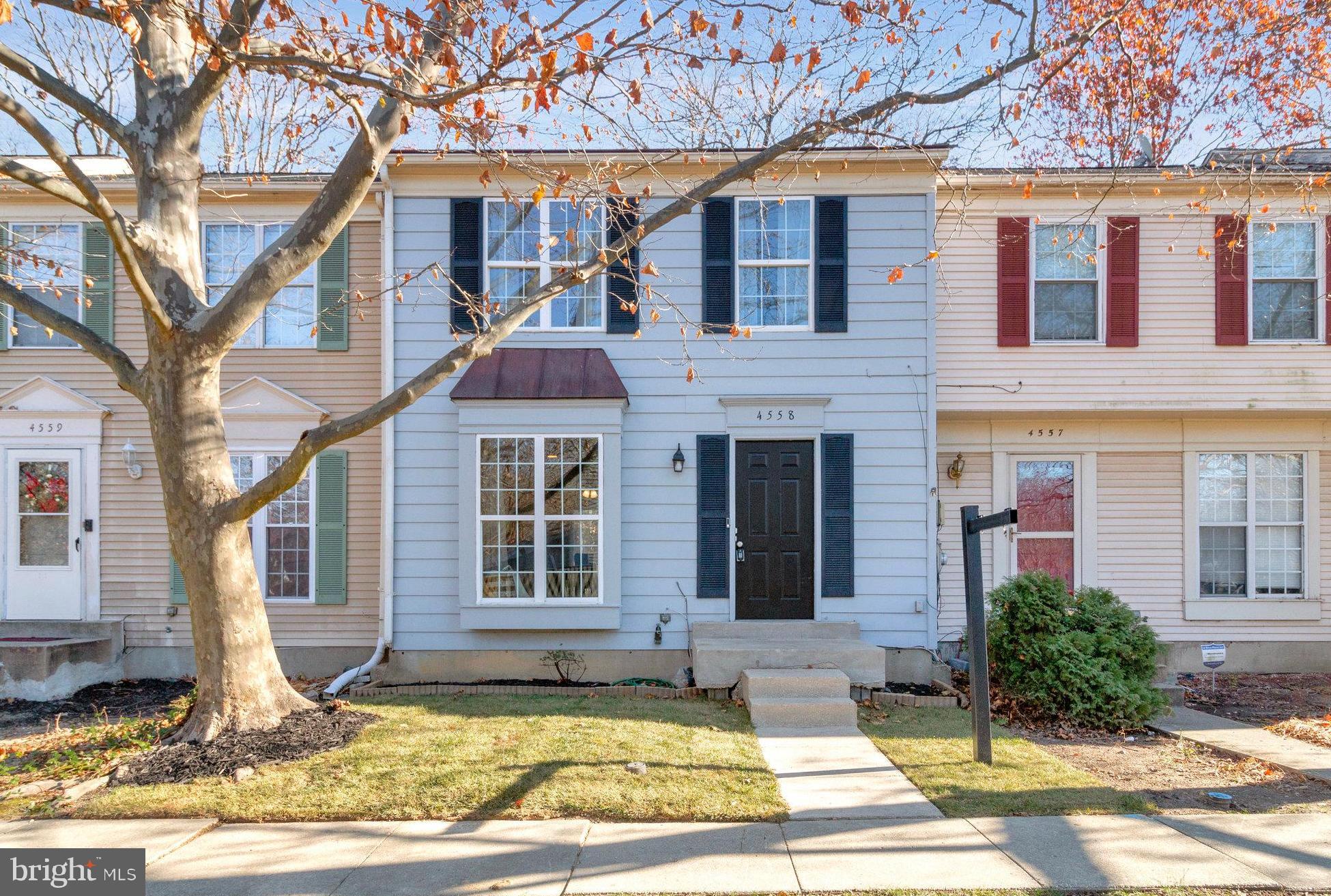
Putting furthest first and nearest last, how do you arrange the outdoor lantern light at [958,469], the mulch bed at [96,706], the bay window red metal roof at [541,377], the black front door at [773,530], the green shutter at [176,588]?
the outdoor lantern light at [958,469]
the green shutter at [176,588]
the black front door at [773,530]
the bay window red metal roof at [541,377]
the mulch bed at [96,706]

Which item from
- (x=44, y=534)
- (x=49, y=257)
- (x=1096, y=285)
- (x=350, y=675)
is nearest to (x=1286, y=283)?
(x=1096, y=285)

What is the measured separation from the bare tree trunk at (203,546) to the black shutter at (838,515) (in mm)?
5557

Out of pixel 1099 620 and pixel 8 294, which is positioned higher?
pixel 8 294

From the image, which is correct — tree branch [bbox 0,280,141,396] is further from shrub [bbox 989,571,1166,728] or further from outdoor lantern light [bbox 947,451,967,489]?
outdoor lantern light [bbox 947,451,967,489]

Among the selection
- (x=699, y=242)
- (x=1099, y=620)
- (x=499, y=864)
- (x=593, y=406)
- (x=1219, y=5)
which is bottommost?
(x=499, y=864)

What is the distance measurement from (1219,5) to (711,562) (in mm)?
7580

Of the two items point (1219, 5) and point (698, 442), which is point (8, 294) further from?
point (1219, 5)

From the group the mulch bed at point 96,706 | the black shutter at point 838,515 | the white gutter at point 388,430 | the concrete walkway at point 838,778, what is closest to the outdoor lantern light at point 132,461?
the mulch bed at point 96,706

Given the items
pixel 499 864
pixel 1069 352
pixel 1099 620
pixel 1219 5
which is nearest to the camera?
pixel 499 864

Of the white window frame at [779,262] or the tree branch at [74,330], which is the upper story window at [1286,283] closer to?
the white window frame at [779,262]

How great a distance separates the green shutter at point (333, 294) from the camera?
9625 millimetres

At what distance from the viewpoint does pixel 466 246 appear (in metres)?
9.06

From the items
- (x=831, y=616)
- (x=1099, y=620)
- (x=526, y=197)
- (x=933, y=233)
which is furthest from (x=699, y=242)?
(x=1099, y=620)

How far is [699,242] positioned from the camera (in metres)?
9.08
